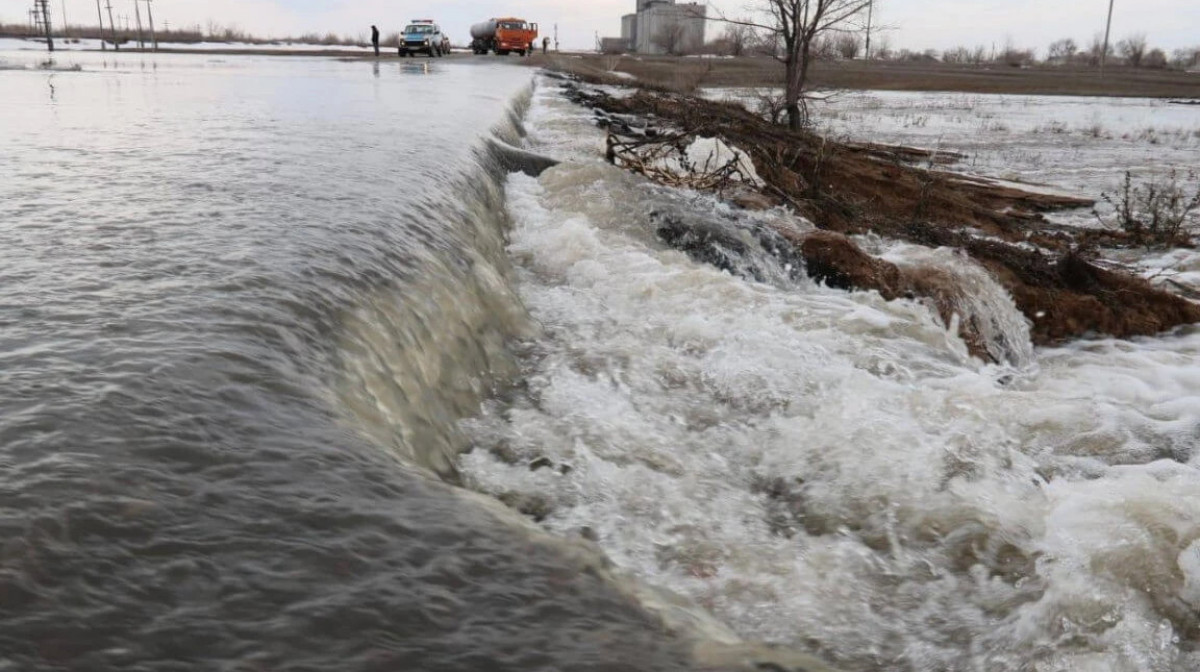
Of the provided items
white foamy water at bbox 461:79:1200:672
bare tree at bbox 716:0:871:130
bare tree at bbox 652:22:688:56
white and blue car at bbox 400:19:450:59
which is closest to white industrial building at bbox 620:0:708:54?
bare tree at bbox 652:22:688:56

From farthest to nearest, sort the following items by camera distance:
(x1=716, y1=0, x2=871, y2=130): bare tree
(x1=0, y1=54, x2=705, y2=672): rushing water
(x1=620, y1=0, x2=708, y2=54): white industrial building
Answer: (x1=620, y1=0, x2=708, y2=54): white industrial building
(x1=716, y1=0, x2=871, y2=130): bare tree
(x1=0, y1=54, x2=705, y2=672): rushing water

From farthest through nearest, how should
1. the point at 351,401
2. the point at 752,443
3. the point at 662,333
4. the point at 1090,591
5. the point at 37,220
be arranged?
the point at 662,333, the point at 37,220, the point at 752,443, the point at 351,401, the point at 1090,591

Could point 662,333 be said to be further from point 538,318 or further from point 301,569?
point 301,569

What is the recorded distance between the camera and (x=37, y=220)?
5352 millimetres

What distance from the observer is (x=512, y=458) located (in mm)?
3885

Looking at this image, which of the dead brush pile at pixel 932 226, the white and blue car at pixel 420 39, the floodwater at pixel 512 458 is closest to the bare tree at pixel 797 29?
the dead brush pile at pixel 932 226

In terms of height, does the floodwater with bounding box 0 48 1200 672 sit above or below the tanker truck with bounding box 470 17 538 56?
below

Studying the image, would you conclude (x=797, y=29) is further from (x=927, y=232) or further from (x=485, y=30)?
(x=485, y=30)

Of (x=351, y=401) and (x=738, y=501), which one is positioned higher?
(x=351, y=401)

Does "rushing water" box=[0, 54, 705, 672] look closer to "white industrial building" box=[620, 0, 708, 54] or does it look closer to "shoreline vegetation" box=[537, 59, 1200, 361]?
"shoreline vegetation" box=[537, 59, 1200, 361]

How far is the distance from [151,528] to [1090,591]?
3.12 meters

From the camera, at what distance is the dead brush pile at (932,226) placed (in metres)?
7.97

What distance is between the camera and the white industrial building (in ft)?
312

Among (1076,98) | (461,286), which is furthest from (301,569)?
(1076,98)
